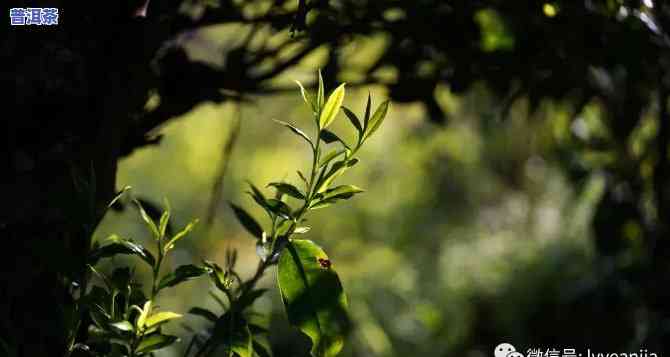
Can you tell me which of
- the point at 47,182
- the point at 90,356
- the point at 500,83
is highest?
the point at 500,83

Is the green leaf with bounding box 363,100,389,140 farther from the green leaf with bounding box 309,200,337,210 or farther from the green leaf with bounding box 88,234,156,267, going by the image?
the green leaf with bounding box 88,234,156,267

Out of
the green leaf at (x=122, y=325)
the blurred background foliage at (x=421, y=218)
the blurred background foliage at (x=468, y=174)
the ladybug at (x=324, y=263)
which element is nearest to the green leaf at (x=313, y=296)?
the ladybug at (x=324, y=263)

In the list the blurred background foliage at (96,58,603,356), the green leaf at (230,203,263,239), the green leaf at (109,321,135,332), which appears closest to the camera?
the green leaf at (109,321,135,332)

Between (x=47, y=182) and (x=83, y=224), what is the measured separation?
10cm

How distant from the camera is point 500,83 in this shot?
870 mm

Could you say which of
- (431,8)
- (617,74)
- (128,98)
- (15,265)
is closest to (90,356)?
(15,265)

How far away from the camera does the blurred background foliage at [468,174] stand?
807 mm

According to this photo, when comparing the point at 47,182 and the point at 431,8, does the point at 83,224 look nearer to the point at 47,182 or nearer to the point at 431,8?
the point at 47,182

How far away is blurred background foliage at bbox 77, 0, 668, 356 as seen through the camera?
2.65 feet

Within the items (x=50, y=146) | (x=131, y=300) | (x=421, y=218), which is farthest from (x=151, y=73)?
(x=421, y=218)

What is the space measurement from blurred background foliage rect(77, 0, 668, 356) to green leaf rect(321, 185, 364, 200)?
216mm

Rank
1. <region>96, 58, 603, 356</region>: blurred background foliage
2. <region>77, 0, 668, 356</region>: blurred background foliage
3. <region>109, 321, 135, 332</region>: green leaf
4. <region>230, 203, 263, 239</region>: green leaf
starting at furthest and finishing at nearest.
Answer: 1. <region>96, 58, 603, 356</region>: blurred background foliage
2. <region>77, 0, 668, 356</region>: blurred background foliage
3. <region>230, 203, 263, 239</region>: green leaf
4. <region>109, 321, 135, 332</region>: green leaf

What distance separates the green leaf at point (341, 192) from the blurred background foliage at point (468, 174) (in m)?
0.22

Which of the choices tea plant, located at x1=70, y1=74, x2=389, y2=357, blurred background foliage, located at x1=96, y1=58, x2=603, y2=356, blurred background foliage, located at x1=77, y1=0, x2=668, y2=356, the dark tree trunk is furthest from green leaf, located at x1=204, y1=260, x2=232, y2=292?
blurred background foliage, located at x1=96, y1=58, x2=603, y2=356
